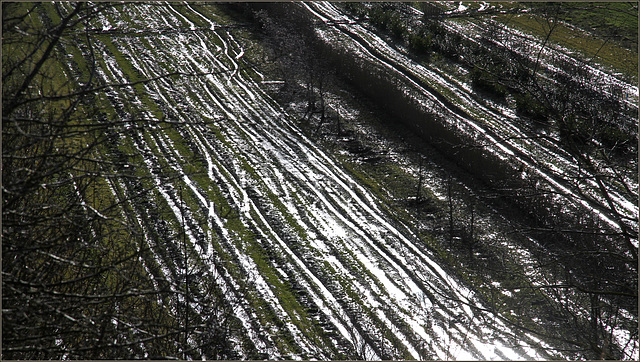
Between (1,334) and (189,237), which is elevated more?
(1,334)

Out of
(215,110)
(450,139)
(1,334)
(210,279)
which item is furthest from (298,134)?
(1,334)

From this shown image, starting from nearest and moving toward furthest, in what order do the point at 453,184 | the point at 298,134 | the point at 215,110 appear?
the point at 453,184
the point at 298,134
the point at 215,110

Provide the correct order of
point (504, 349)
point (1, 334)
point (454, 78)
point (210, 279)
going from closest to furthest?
point (1, 334) → point (504, 349) → point (210, 279) → point (454, 78)

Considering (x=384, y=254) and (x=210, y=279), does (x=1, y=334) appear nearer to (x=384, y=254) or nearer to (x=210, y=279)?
(x=210, y=279)

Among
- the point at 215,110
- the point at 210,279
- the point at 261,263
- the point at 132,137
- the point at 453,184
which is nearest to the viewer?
the point at 210,279

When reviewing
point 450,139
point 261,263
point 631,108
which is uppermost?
point 631,108

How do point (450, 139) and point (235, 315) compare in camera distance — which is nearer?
point (235, 315)

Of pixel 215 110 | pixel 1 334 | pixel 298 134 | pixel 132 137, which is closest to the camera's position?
pixel 1 334

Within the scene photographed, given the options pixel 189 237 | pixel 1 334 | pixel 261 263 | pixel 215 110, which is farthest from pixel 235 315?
pixel 215 110

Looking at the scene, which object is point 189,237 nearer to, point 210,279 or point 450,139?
point 210,279
